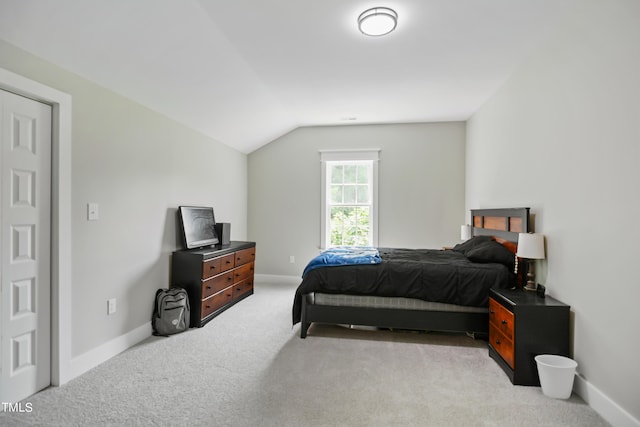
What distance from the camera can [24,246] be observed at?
2.12m

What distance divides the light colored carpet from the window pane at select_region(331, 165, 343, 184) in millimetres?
2897

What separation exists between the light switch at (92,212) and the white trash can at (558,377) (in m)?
3.35

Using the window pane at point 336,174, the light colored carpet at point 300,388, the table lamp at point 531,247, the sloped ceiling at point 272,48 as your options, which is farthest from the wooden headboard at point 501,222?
the window pane at point 336,174

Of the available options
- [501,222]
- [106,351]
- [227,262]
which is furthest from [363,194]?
[106,351]

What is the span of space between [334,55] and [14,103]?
2.40 m

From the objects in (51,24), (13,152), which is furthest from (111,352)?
(51,24)

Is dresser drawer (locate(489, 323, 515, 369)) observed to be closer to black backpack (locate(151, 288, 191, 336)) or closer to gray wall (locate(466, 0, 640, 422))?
gray wall (locate(466, 0, 640, 422))

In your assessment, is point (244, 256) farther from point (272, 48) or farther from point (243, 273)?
point (272, 48)

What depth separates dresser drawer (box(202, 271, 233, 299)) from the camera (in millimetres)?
3487

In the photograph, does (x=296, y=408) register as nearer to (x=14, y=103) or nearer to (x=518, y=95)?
(x=14, y=103)

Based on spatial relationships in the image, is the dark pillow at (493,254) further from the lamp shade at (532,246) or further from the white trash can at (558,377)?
the white trash can at (558,377)

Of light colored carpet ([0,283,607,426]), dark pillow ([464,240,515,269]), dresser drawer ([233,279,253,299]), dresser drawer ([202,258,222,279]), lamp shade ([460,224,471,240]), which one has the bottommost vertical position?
light colored carpet ([0,283,607,426])

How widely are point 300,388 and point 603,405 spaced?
5.99 feet

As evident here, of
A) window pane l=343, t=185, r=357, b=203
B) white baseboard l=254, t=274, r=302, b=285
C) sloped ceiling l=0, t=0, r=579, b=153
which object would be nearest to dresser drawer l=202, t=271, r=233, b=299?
white baseboard l=254, t=274, r=302, b=285
